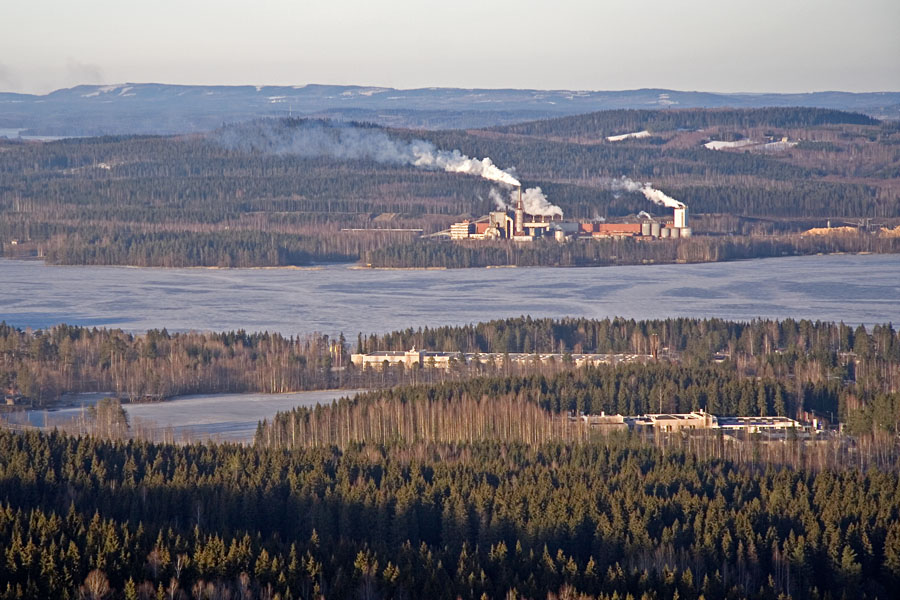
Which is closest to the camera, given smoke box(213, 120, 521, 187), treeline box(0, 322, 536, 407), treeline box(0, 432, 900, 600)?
treeline box(0, 432, 900, 600)

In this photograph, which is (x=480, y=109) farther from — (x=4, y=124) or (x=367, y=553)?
(x=367, y=553)

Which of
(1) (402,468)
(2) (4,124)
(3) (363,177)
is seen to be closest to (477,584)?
(1) (402,468)

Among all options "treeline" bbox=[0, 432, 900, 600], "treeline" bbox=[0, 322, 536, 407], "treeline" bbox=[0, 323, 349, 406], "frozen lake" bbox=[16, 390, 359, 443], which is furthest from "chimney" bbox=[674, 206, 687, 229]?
"treeline" bbox=[0, 432, 900, 600]

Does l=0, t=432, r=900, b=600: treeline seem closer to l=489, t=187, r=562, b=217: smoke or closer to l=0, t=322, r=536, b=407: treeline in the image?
l=0, t=322, r=536, b=407: treeline

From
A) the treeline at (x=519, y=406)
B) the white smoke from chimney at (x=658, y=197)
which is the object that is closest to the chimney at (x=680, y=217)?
the white smoke from chimney at (x=658, y=197)

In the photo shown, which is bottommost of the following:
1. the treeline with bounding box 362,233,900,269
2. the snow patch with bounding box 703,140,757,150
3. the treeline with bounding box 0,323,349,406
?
the treeline with bounding box 362,233,900,269

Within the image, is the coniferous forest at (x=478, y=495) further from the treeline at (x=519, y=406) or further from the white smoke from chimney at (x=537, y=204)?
the white smoke from chimney at (x=537, y=204)

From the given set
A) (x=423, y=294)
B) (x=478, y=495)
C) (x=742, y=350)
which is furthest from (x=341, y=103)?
(x=478, y=495)
